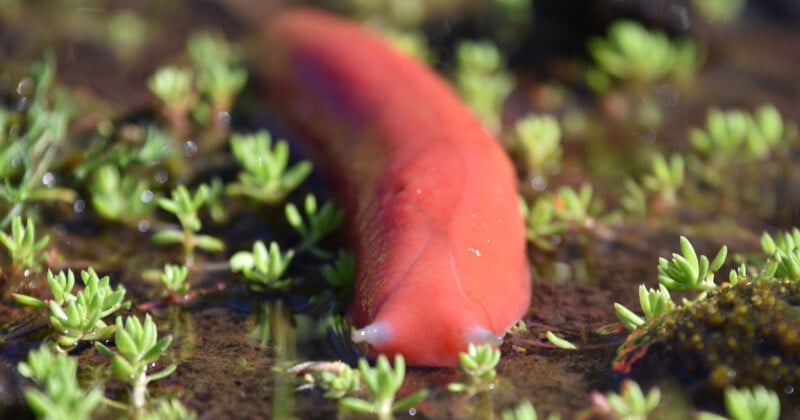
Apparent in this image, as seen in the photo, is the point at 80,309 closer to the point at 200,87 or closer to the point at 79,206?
the point at 79,206

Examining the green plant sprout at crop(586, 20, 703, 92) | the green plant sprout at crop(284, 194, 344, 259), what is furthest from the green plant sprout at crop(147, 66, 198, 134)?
the green plant sprout at crop(586, 20, 703, 92)

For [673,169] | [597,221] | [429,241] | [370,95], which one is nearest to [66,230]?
[370,95]

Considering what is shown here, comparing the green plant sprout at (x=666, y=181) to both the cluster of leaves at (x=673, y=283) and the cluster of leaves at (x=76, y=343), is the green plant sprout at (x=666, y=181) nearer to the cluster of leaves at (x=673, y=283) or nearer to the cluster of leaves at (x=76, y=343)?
the cluster of leaves at (x=673, y=283)

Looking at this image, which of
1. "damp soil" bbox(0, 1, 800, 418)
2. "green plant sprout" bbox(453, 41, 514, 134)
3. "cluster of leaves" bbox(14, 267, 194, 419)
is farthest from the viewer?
"green plant sprout" bbox(453, 41, 514, 134)

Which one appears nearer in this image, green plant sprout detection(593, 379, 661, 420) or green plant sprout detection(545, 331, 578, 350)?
green plant sprout detection(593, 379, 661, 420)

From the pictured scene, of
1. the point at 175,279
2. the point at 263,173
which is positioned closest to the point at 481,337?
the point at 175,279

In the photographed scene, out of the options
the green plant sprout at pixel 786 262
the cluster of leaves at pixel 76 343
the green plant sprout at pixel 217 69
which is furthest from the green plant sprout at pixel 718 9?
the cluster of leaves at pixel 76 343

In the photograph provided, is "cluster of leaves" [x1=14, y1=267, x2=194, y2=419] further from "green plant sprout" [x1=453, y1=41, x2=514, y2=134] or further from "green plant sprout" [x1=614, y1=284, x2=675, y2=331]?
"green plant sprout" [x1=453, y1=41, x2=514, y2=134]
